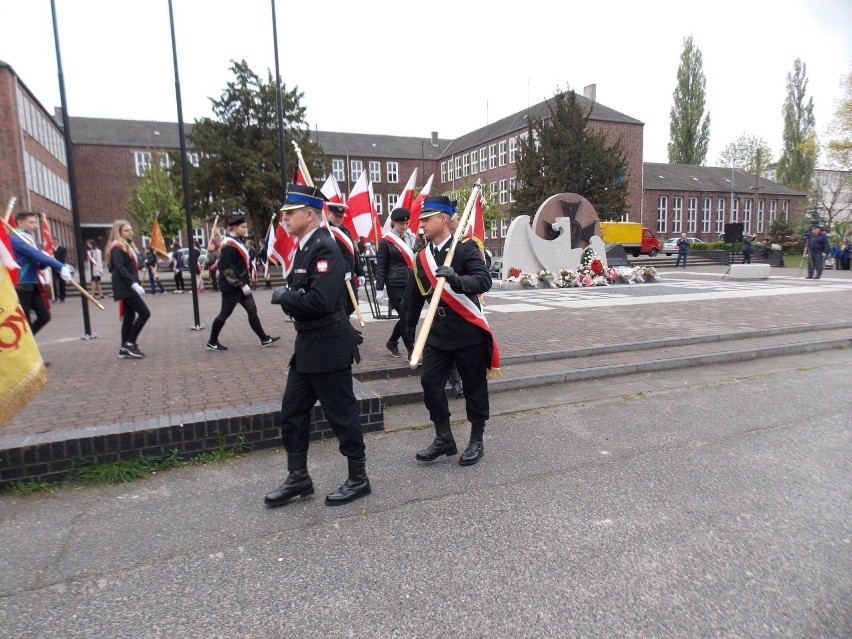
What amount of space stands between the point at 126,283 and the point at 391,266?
3386 millimetres

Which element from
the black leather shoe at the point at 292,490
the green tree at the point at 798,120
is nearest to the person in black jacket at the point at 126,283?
the black leather shoe at the point at 292,490

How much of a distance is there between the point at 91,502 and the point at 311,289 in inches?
82.6

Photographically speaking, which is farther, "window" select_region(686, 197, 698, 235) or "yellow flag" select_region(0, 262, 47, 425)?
"window" select_region(686, 197, 698, 235)

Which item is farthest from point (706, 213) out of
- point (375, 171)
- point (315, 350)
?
point (315, 350)

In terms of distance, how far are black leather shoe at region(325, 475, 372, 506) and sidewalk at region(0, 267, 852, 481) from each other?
1272mm

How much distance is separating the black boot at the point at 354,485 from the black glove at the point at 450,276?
4.33 feet

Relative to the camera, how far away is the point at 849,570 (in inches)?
112

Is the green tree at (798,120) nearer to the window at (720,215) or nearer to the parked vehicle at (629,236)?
the window at (720,215)

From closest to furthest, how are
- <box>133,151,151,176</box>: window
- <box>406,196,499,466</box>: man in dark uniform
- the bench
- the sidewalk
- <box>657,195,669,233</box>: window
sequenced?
1. <box>406,196,499,466</box>: man in dark uniform
2. the sidewalk
3. the bench
4. <box>133,151,151,176</box>: window
5. <box>657,195,669,233</box>: window

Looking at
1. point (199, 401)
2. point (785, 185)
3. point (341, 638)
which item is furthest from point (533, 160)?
point (785, 185)

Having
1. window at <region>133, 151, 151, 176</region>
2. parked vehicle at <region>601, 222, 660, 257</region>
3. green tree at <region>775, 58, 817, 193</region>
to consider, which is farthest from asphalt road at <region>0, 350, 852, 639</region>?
green tree at <region>775, 58, 817, 193</region>

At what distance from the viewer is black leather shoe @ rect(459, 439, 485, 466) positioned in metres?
4.36

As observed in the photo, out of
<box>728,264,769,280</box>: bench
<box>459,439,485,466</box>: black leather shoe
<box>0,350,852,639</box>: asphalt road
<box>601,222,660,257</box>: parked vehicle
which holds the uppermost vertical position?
<box>601,222,660,257</box>: parked vehicle

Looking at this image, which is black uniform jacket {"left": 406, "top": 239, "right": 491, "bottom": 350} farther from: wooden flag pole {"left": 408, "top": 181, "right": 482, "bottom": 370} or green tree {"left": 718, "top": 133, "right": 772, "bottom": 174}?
green tree {"left": 718, "top": 133, "right": 772, "bottom": 174}
